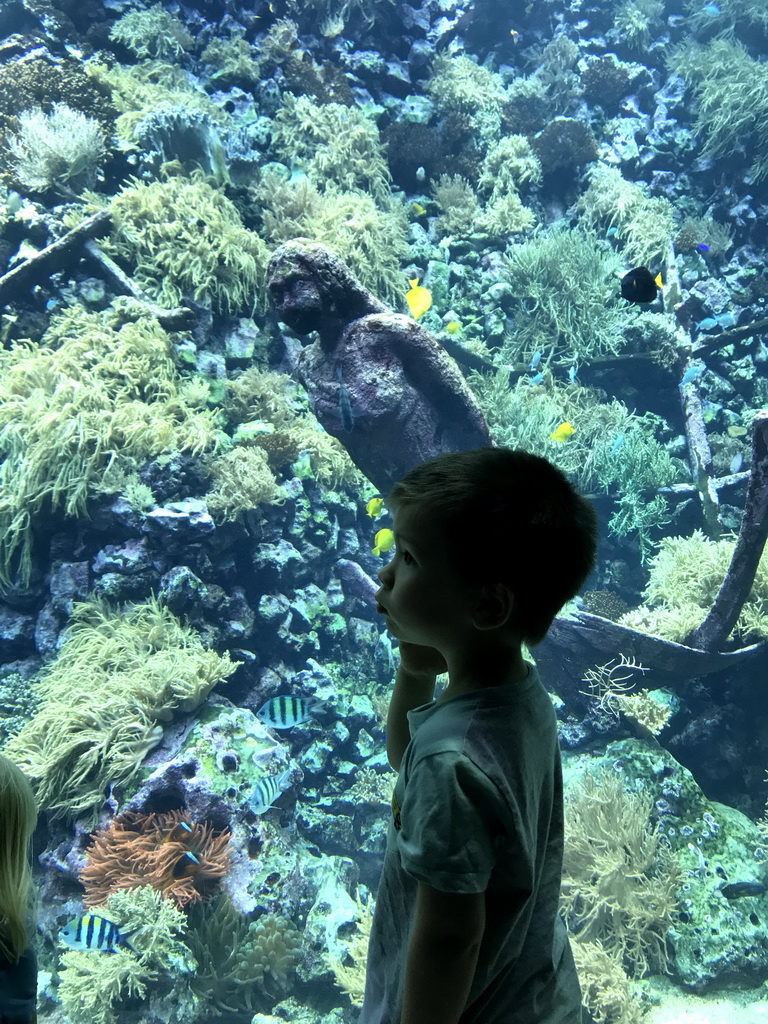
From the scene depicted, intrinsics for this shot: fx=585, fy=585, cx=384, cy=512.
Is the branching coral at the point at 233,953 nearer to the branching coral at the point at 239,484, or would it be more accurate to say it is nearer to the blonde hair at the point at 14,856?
the branching coral at the point at 239,484

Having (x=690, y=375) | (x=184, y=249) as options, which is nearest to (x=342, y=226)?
(x=184, y=249)

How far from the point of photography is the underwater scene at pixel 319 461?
3.84m

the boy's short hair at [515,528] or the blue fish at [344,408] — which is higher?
the blue fish at [344,408]

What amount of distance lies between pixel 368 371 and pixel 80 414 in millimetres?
2423

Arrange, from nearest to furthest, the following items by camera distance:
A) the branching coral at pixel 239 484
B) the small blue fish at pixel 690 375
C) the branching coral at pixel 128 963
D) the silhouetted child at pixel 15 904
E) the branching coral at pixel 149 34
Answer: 1. the silhouetted child at pixel 15 904
2. the branching coral at pixel 128 963
3. the branching coral at pixel 239 484
4. the small blue fish at pixel 690 375
5. the branching coral at pixel 149 34

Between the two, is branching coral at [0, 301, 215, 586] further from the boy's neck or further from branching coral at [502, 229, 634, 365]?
the boy's neck

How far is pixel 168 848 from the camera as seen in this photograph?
3.64 m

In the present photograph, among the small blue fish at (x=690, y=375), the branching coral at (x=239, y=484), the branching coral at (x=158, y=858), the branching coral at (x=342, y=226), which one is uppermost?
the branching coral at (x=342, y=226)

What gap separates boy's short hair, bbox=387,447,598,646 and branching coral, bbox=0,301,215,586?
14.7ft

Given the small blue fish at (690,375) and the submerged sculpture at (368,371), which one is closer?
the submerged sculpture at (368,371)

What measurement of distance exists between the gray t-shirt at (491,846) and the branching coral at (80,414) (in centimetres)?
442

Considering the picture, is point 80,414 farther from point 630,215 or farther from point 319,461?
point 630,215

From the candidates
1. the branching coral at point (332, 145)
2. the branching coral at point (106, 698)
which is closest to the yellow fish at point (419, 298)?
the branching coral at point (332, 145)

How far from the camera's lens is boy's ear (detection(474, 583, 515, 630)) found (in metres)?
0.76
